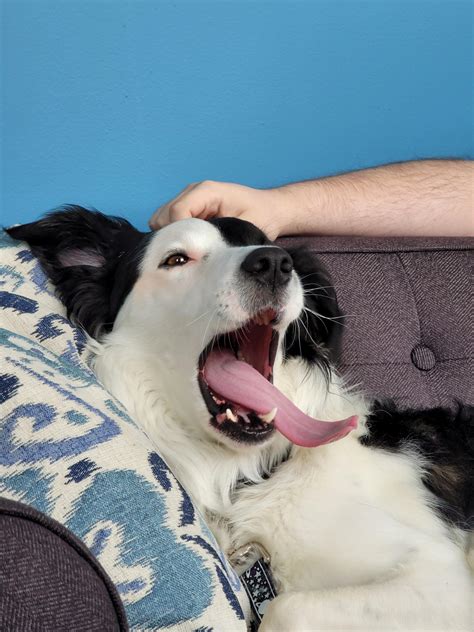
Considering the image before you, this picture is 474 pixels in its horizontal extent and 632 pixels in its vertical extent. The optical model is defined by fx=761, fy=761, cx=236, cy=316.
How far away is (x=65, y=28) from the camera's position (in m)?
2.50

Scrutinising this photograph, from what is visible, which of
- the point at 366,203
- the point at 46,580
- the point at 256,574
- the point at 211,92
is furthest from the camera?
the point at 211,92

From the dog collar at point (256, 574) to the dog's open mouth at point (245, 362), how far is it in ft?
0.68

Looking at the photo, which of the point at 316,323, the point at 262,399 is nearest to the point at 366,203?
the point at 316,323

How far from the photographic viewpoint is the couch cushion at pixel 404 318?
1.91m

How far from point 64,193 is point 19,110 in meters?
0.31

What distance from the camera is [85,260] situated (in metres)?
1.82

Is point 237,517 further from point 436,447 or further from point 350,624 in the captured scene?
point 436,447

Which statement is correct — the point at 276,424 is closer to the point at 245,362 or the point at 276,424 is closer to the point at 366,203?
the point at 245,362

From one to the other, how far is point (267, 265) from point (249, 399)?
0.88 feet

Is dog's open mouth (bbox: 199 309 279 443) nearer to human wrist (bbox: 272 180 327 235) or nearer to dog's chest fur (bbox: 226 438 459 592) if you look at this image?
dog's chest fur (bbox: 226 438 459 592)

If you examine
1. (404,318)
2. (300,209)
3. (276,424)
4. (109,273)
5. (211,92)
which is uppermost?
(211,92)

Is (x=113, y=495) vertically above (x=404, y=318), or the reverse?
(x=113, y=495)

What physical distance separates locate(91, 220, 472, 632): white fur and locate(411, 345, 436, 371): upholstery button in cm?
27

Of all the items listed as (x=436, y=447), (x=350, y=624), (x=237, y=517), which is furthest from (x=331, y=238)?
(x=350, y=624)
